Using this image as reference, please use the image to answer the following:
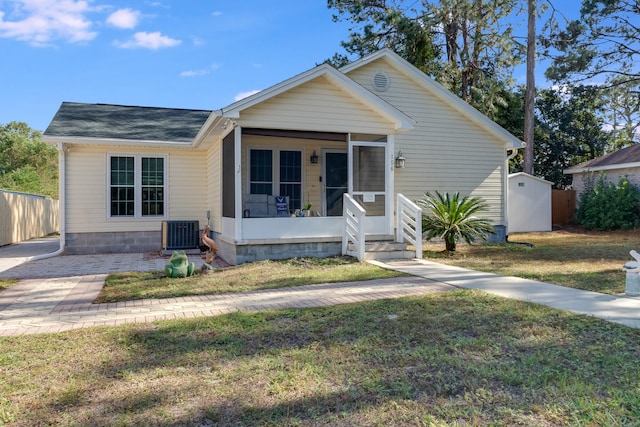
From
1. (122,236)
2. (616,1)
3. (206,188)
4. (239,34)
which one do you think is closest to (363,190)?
(206,188)

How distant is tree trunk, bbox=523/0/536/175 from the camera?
19.1 metres

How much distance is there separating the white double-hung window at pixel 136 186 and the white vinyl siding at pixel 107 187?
0.36 feet

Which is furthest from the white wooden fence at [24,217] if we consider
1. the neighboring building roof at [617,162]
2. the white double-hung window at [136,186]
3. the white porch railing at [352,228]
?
the neighboring building roof at [617,162]

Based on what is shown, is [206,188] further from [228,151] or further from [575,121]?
[575,121]

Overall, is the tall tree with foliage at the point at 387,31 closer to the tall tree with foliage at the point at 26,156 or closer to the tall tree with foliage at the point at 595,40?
the tall tree with foliage at the point at 595,40

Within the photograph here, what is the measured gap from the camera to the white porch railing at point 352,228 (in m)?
9.00

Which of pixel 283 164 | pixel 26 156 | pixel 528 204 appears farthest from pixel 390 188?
pixel 26 156

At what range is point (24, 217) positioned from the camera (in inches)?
671

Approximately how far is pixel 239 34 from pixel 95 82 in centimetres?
1416

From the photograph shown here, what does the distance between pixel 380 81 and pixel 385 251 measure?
552 cm

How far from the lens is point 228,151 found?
9.48 metres

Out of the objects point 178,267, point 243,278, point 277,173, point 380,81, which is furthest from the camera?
point 380,81

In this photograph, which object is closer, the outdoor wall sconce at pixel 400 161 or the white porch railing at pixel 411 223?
the white porch railing at pixel 411 223

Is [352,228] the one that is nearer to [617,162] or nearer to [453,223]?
Result: [453,223]
